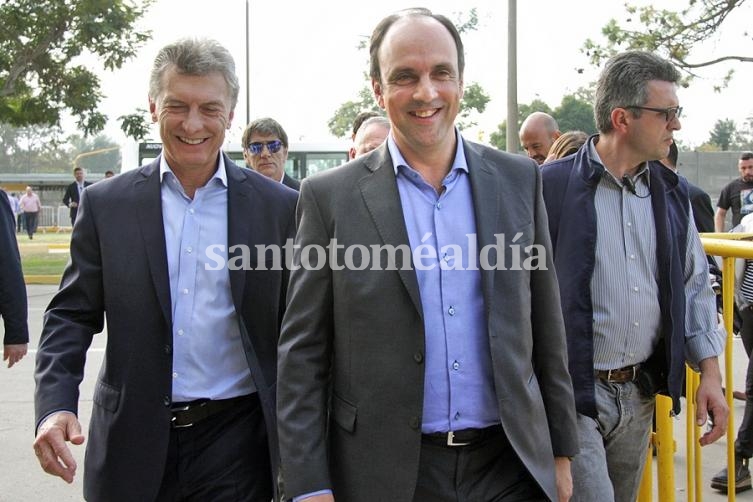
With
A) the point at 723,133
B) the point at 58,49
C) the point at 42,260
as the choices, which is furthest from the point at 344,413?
the point at 723,133

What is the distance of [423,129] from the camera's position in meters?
2.44

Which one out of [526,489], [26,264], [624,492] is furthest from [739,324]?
[26,264]

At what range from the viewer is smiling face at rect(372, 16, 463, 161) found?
243 cm

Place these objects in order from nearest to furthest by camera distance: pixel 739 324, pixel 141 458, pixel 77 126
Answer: pixel 141 458 < pixel 739 324 < pixel 77 126

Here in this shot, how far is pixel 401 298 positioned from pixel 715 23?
14.7 metres

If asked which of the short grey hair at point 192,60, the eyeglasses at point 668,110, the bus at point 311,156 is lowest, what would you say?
the eyeglasses at point 668,110

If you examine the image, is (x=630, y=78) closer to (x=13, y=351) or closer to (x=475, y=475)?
(x=475, y=475)

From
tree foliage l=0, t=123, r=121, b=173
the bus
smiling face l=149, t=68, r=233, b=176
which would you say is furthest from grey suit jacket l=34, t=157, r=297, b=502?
tree foliage l=0, t=123, r=121, b=173

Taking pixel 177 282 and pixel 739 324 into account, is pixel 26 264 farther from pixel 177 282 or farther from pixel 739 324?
pixel 177 282

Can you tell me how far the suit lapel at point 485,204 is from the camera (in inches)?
93.5

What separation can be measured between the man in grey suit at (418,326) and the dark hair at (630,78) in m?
1.11

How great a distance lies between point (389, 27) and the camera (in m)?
2.51

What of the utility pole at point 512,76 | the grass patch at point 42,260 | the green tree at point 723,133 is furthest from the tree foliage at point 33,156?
the utility pole at point 512,76

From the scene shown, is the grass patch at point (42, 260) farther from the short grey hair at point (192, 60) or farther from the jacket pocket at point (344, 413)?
the jacket pocket at point (344, 413)
